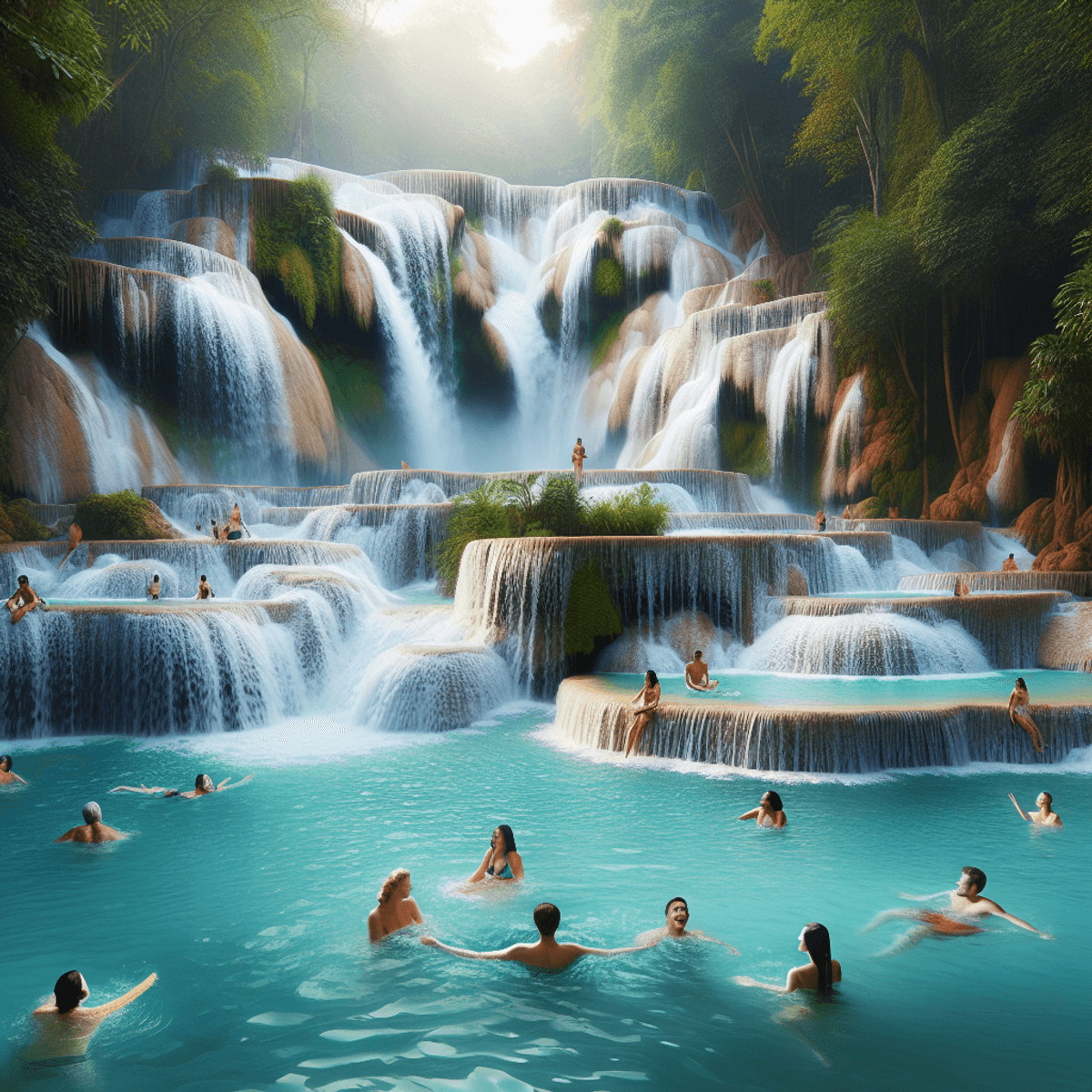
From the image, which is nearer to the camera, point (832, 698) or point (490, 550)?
point (832, 698)

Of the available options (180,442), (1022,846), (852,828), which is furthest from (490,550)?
(180,442)

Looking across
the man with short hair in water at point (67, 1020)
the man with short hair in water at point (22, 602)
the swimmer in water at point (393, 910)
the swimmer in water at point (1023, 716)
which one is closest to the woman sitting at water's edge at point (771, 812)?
the swimmer in water at point (393, 910)

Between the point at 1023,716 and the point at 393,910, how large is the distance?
6049 millimetres

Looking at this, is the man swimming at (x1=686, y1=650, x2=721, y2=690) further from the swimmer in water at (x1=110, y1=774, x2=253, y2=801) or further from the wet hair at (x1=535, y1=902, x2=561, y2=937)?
the wet hair at (x1=535, y1=902, x2=561, y2=937)

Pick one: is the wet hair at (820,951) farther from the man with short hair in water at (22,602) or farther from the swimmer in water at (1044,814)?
the man with short hair in water at (22,602)

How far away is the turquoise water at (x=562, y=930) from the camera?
3.75 m

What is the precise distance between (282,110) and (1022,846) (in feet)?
136

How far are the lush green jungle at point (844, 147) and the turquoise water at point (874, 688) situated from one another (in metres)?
5.84

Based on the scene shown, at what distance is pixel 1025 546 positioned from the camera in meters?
16.7

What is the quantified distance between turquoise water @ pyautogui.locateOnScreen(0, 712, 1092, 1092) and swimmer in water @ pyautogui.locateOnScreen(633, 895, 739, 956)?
93 millimetres

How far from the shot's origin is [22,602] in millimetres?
10328

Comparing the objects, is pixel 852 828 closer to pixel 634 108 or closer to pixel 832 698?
pixel 832 698

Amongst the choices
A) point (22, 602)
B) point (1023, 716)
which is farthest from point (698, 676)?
point (22, 602)

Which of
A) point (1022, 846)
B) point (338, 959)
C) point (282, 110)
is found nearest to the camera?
point (338, 959)
